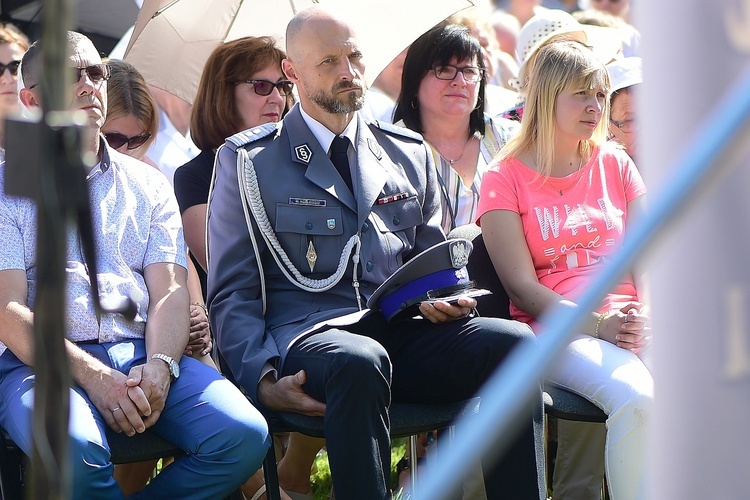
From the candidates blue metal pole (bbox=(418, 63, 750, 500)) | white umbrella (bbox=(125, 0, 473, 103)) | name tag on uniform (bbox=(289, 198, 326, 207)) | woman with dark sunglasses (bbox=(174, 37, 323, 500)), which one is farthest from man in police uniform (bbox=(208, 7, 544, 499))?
blue metal pole (bbox=(418, 63, 750, 500))

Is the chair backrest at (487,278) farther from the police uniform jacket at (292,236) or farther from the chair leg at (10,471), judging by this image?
the chair leg at (10,471)

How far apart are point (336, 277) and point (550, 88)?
125 centimetres

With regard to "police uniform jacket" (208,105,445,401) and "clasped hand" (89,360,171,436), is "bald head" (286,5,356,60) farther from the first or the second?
"clasped hand" (89,360,171,436)

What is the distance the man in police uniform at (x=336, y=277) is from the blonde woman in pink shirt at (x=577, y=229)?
0.28m

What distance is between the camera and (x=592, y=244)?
3.74 meters

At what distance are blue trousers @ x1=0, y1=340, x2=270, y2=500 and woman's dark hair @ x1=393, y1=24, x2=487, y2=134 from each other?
2.03 m

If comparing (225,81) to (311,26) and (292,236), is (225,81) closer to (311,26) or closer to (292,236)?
(311,26)

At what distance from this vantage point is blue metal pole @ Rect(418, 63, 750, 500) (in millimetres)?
694

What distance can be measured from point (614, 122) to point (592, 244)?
51.0 inches

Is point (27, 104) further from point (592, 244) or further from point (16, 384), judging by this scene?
point (592, 244)

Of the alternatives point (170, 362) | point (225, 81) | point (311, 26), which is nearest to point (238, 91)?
point (225, 81)

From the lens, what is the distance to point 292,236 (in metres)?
3.37

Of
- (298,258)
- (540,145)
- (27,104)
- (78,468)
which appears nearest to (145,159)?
(27,104)

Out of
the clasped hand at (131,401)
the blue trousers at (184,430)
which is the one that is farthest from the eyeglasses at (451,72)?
the clasped hand at (131,401)
